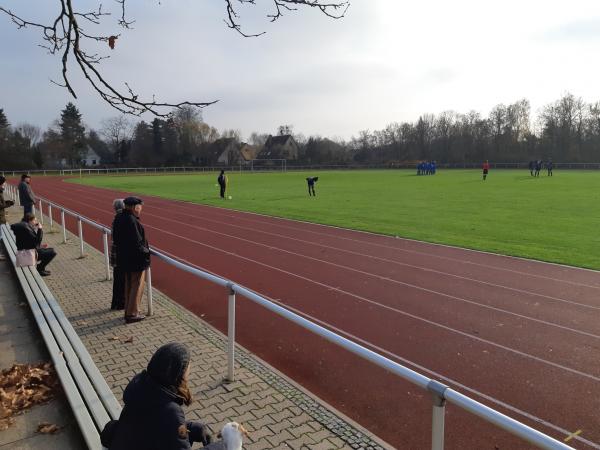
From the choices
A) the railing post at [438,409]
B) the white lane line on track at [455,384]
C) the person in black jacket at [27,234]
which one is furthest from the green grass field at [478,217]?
the person in black jacket at [27,234]

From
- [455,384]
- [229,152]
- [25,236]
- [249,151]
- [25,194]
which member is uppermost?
[249,151]

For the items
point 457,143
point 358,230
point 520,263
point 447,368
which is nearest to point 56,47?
point 447,368

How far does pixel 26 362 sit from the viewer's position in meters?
5.59

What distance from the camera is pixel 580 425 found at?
15.1 feet

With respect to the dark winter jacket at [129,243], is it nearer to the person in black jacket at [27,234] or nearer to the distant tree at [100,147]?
the person in black jacket at [27,234]

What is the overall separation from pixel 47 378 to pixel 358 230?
40.6 ft

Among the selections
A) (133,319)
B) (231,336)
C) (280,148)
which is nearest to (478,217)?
(133,319)

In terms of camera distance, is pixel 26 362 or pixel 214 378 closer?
pixel 214 378

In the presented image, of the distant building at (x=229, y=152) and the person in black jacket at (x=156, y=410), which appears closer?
the person in black jacket at (x=156, y=410)

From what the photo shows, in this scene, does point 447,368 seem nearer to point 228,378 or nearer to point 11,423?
point 228,378

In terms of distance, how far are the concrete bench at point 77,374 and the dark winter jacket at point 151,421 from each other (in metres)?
1.16

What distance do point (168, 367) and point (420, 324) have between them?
5341 mm

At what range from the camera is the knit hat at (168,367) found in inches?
109

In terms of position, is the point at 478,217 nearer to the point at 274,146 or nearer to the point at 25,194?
the point at 25,194
